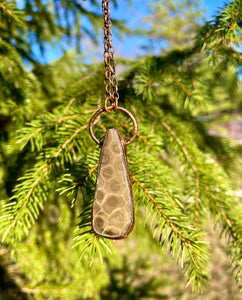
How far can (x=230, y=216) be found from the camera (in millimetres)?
920

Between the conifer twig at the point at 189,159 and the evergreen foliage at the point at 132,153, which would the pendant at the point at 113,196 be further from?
the conifer twig at the point at 189,159

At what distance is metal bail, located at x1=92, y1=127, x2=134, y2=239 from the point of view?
0.66 metres

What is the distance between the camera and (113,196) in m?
0.66

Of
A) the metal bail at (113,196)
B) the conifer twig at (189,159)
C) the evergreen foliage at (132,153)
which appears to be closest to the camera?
the metal bail at (113,196)

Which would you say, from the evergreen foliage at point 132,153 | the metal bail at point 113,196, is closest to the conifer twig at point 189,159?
the evergreen foliage at point 132,153

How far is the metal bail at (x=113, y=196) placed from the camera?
657mm

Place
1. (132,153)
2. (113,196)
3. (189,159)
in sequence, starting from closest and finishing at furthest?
(113,196) → (132,153) → (189,159)

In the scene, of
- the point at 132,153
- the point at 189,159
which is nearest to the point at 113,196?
the point at 132,153

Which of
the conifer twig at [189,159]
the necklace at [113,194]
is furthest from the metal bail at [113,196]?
the conifer twig at [189,159]

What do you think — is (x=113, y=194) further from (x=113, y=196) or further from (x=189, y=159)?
(x=189, y=159)

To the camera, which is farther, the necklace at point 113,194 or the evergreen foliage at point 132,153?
the evergreen foliage at point 132,153

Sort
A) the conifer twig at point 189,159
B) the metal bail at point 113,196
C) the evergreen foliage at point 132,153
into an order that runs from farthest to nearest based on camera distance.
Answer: the conifer twig at point 189,159, the evergreen foliage at point 132,153, the metal bail at point 113,196

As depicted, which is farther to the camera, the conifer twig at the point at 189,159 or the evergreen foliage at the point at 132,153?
the conifer twig at the point at 189,159

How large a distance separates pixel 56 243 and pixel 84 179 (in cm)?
107
